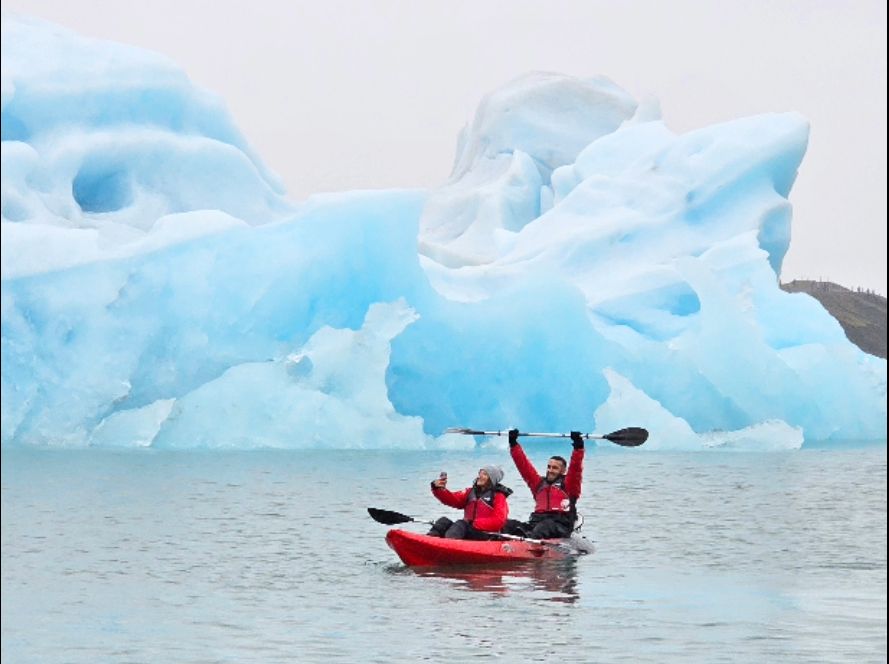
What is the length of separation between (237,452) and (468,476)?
19.8 ft

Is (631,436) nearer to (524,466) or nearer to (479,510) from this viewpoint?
(524,466)

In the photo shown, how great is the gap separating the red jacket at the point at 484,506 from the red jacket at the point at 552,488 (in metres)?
0.49

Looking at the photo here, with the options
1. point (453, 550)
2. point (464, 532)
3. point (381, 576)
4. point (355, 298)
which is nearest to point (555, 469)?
point (464, 532)

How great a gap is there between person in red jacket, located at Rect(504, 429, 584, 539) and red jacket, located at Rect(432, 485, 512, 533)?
0.34 metres

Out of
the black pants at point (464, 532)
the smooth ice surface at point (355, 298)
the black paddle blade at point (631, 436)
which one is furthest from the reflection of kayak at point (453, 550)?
the smooth ice surface at point (355, 298)

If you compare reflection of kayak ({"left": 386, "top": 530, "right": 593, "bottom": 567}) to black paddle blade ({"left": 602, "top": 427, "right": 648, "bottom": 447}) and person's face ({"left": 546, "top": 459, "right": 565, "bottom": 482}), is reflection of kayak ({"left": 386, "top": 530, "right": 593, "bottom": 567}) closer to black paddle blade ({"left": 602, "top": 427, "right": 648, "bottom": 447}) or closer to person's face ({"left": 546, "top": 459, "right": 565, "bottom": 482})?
person's face ({"left": 546, "top": 459, "right": 565, "bottom": 482})

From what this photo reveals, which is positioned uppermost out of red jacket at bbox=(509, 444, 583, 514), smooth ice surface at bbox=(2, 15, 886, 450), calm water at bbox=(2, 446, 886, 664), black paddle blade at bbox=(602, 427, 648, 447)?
smooth ice surface at bbox=(2, 15, 886, 450)

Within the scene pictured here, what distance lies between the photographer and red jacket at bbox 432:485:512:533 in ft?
47.1

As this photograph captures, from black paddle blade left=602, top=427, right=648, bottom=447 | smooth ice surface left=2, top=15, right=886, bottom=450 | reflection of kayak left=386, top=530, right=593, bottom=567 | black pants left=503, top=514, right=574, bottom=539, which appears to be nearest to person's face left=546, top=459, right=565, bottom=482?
black pants left=503, top=514, right=574, bottom=539

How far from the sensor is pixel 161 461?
25297mm

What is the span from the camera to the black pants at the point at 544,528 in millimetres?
14766

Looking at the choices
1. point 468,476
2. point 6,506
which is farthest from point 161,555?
point 468,476

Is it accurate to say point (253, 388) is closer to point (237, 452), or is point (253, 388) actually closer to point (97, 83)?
point (237, 452)

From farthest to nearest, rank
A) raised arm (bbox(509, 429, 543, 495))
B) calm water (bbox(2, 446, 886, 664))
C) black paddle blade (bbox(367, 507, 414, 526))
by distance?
raised arm (bbox(509, 429, 543, 495)) < black paddle blade (bbox(367, 507, 414, 526)) < calm water (bbox(2, 446, 886, 664))
